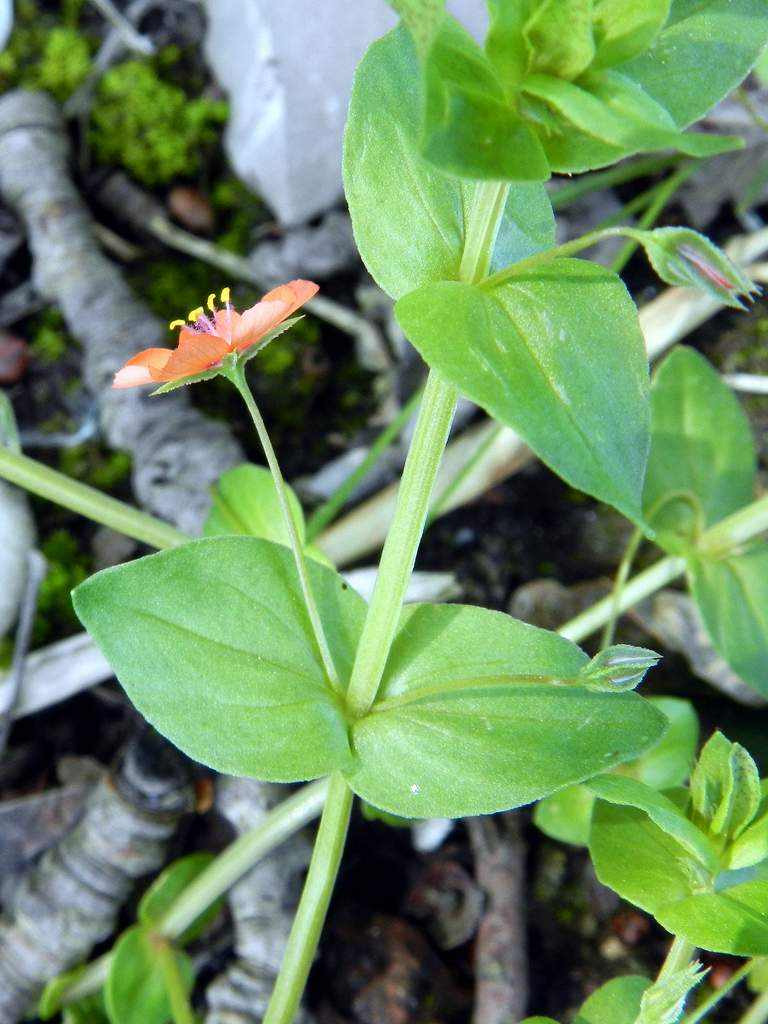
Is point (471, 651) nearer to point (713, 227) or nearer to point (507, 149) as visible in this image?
point (507, 149)

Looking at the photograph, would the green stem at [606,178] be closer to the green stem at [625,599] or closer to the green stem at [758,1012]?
the green stem at [625,599]

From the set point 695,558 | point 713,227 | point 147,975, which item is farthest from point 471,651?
point 713,227

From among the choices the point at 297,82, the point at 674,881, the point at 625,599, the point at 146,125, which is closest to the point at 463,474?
the point at 625,599

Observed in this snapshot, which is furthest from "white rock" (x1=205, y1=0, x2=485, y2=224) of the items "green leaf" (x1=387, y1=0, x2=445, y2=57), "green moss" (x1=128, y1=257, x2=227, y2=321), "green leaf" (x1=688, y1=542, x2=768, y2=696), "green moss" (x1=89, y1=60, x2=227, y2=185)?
"green leaf" (x1=387, y1=0, x2=445, y2=57)

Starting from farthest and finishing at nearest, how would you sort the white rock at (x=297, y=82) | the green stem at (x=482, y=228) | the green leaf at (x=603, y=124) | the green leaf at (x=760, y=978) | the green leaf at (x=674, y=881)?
the white rock at (x=297, y=82)
the green leaf at (x=760, y=978)
the green leaf at (x=674, y=881)
the green stem at (x=482, y=228)
the green leaf at (x=603, y=124)

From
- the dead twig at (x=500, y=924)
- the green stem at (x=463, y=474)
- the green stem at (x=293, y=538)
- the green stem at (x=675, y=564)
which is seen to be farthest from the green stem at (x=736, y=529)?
the green stem at (x=293, y=538)

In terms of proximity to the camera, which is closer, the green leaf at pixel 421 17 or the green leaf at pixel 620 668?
the green leaf at pixel 421 17

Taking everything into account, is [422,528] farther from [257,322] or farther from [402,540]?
[257,322]
